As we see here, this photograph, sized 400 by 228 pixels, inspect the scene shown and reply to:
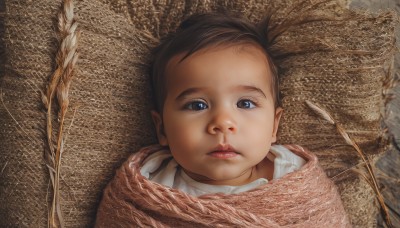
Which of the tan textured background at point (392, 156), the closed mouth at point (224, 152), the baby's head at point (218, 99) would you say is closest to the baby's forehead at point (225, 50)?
the baby's head at point (218, 99)

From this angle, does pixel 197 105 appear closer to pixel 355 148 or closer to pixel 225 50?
pixel 225 50

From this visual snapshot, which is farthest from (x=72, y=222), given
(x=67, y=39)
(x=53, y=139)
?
(x=67, y=39)

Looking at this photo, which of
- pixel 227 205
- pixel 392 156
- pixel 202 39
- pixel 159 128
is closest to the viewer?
pixel 227 205

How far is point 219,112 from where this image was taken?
110 centimetres

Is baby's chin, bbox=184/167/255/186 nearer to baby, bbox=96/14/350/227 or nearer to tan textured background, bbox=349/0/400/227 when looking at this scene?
baby, bbox=96/14/350/227

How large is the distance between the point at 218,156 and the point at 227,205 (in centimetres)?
12

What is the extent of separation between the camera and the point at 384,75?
128 cm

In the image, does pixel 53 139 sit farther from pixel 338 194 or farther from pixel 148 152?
pixel 338 194

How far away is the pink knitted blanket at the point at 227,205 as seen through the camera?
1.04 meters

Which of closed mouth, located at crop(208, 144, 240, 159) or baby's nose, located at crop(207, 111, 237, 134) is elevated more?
baby's nose, located at crop(207, 111, 237, 134)

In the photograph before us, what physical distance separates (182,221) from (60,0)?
0.58 m

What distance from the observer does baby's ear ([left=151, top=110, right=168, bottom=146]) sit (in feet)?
4.07

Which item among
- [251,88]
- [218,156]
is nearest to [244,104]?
[251,88]

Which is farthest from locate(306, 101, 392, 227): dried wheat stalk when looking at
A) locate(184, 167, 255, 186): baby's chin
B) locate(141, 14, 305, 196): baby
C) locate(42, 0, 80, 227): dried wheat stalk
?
locate(42, 0, 80, 227): dried wheat stalk
